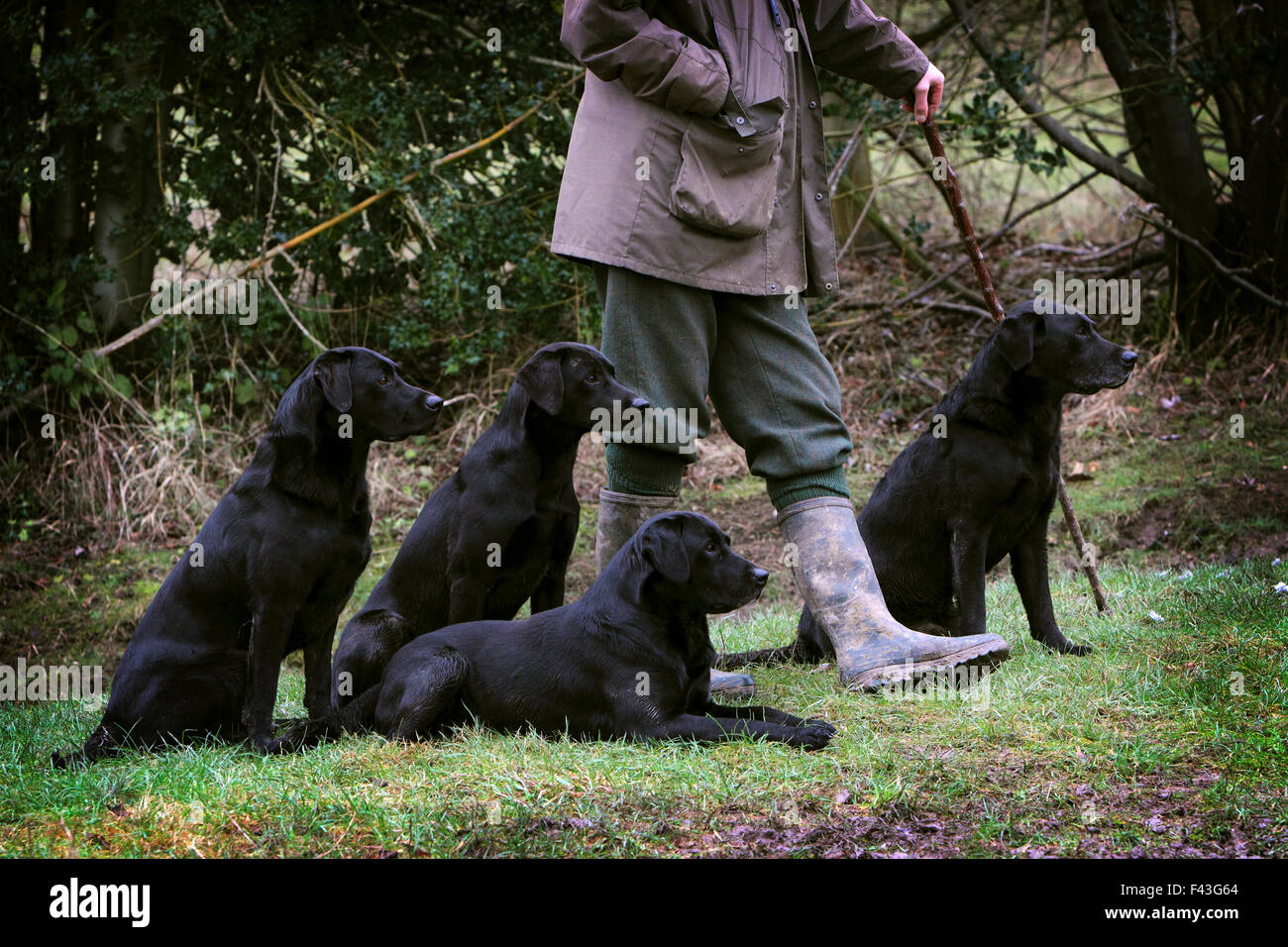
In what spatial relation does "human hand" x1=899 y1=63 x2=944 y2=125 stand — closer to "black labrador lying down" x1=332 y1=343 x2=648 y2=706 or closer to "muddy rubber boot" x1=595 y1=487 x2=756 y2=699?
"black labrador lying down" x1=332 y1=343 x2=648 y2=706

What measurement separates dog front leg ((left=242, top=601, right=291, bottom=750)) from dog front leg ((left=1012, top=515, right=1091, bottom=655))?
2.52m

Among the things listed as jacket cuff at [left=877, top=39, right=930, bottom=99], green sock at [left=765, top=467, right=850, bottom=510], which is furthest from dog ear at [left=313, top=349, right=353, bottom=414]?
jacket cuff at [left=877, top=39, right=930, bottom=99]

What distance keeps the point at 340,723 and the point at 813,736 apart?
1511 mm

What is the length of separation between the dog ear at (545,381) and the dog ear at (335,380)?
1.91 feet

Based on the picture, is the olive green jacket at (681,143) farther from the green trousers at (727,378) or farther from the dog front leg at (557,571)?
the dog front leg at (557,571)

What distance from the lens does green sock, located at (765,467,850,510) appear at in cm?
396

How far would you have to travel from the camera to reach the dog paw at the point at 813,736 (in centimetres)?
329

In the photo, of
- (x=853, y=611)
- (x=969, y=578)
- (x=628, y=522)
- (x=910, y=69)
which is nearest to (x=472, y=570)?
(x=628, y=522)

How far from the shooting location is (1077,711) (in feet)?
11.1

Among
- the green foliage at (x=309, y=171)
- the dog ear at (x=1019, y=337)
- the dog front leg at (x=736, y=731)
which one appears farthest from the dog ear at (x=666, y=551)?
the green foliage at (x=309, y=171)

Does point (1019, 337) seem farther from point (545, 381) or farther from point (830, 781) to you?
point (830, 781)
